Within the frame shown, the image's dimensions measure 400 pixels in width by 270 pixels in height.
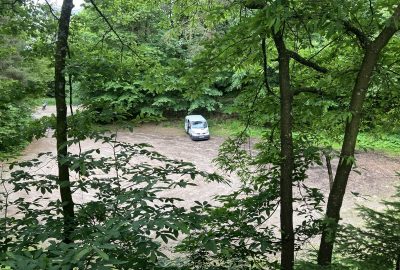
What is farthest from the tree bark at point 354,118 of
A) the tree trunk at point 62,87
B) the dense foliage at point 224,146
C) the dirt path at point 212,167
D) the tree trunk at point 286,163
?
the dirt path at point 212,167

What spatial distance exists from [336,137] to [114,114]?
12.4 feet

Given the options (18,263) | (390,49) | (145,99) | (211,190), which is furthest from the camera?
(145,99)

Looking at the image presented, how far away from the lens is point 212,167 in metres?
13.7

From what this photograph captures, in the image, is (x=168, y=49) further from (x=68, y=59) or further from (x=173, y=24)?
(x=68, y=59)

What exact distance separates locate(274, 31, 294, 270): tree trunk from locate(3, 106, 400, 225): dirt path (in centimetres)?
473

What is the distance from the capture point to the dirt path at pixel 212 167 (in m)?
11.0

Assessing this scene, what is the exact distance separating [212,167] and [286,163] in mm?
10087

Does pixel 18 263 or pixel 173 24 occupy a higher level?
pixel 173 24

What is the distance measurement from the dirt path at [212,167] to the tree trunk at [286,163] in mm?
4732

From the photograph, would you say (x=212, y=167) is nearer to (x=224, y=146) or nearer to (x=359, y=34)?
(x=224, y=146)

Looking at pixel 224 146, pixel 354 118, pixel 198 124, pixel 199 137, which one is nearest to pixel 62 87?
pixel 224 146

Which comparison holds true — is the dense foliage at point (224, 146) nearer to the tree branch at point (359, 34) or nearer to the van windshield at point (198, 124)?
the tree branch at point (359, 34)

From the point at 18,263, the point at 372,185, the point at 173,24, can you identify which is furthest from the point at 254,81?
the point at 372,185

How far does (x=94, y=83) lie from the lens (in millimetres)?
3363
